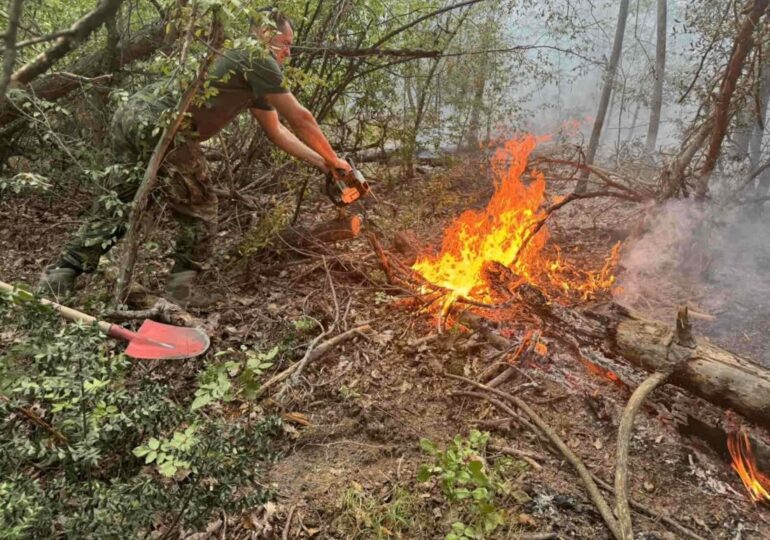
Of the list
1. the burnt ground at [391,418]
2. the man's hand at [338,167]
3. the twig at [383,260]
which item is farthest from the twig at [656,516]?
the man's hand at [338,167]

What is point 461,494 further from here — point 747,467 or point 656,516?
point 747,467

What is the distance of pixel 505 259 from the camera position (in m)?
4.50

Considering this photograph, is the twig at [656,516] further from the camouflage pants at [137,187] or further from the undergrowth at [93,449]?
the camouflage pants at [137,187]

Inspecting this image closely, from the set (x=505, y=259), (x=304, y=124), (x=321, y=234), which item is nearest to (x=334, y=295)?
(x=321, y=234)

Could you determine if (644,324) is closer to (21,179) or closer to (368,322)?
(368,322)

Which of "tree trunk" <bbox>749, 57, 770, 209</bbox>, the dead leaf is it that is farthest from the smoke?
the dead leaf

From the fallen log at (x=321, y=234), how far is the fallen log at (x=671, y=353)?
6.02 feet

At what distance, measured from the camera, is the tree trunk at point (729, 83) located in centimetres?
396

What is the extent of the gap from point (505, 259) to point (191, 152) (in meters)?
3.03

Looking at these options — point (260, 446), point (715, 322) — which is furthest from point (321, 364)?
point (715, 322)

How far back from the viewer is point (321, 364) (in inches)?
126

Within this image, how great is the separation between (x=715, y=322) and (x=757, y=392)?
212 cm

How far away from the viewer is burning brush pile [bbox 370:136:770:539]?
2490mm

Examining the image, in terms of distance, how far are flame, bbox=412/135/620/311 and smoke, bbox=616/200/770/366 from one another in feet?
1.24
